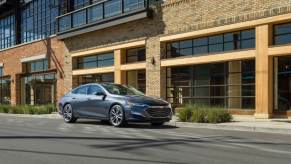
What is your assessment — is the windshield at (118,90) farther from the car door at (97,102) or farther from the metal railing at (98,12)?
the metal railing at (98,12)

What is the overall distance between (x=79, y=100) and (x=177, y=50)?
681cm

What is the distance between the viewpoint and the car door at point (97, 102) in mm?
17297

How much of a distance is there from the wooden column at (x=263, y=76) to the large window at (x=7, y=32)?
27108mm

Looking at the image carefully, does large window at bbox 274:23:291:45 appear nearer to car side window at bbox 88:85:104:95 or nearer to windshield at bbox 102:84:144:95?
windshield at bbox 102:84:144:95

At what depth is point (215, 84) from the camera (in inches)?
857

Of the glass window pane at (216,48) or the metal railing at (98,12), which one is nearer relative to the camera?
the glass window pane at (216,48)

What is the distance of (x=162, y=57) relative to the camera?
24.4 metres

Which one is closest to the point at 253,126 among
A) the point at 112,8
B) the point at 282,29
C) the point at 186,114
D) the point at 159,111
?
the point at 159,111

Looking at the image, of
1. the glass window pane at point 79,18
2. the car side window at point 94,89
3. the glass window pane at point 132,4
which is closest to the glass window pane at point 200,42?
the glass window pane at point 132,4

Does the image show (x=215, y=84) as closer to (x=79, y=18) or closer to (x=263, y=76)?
(x=263, y=76)

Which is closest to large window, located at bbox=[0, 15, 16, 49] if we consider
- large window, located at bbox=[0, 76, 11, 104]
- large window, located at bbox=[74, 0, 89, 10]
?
large window, located at bbox=[0, 76, 11, 104]

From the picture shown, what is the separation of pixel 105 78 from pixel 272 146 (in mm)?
18919

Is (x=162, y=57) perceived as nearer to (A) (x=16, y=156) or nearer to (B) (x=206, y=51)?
(B) (x=206, y=51)

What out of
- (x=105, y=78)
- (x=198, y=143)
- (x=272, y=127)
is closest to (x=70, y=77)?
(x=105, y=78)
